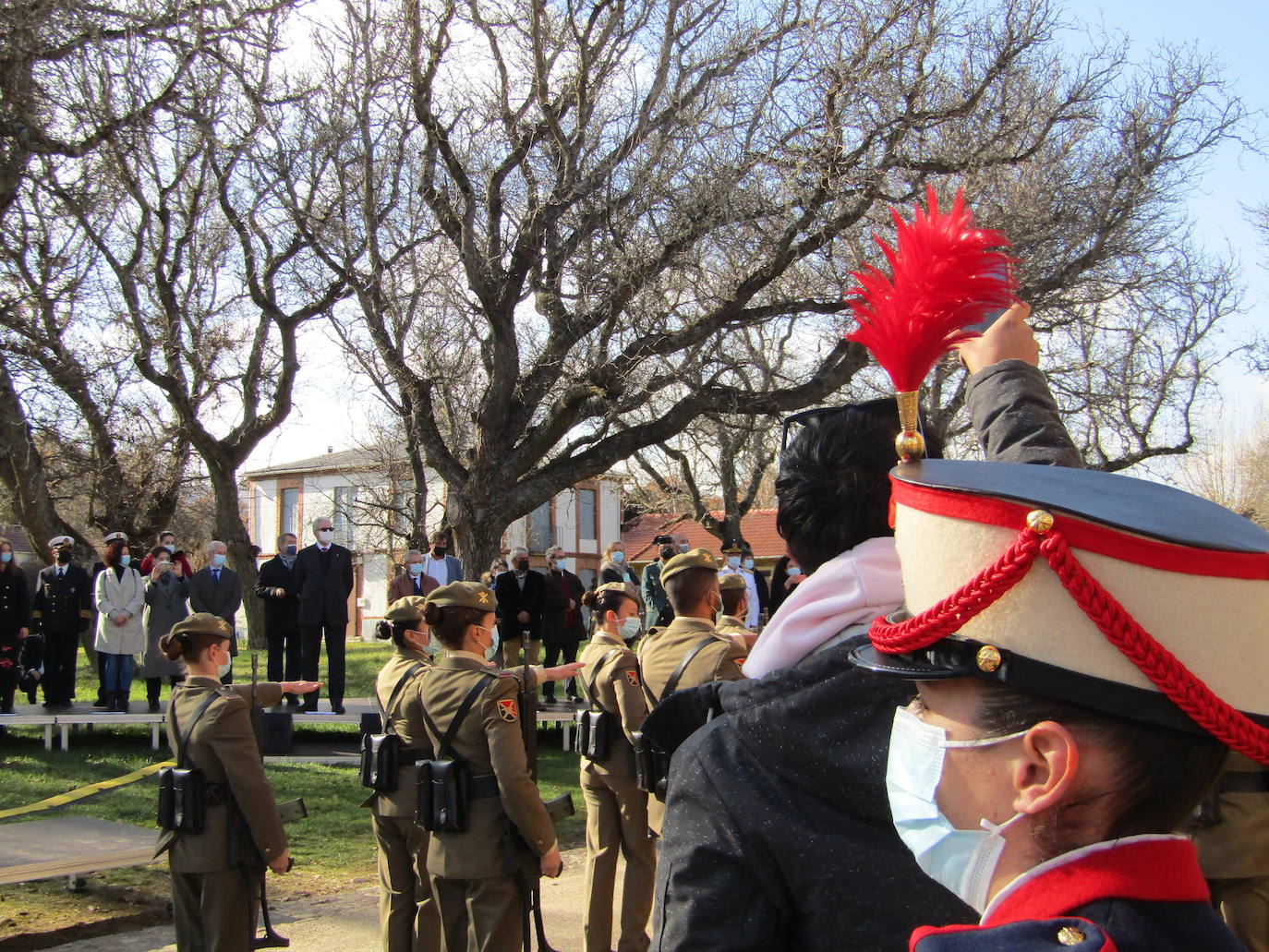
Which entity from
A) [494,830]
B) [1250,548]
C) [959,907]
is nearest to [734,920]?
[959,907]

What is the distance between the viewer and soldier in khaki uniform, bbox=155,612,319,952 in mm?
5398

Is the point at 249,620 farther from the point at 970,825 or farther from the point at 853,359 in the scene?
the point at 970,825

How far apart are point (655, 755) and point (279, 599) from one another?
8.34m

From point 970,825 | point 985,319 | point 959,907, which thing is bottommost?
point 959,907

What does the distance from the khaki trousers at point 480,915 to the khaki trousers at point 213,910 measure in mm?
937

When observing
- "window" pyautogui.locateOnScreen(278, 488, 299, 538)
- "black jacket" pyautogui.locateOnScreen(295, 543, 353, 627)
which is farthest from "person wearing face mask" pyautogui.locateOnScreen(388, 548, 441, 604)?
"window" pyautogui.locateOnScreen(278, 488, 299, 538)

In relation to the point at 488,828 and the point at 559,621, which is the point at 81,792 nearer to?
the point at 488,828

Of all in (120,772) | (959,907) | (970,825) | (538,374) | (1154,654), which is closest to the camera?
(1154,654)

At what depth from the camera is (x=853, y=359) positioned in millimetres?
15164

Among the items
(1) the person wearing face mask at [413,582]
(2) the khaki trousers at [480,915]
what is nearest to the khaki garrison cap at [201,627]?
(2) the khaki trousers at [480,915]

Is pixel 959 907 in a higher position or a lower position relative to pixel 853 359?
lower

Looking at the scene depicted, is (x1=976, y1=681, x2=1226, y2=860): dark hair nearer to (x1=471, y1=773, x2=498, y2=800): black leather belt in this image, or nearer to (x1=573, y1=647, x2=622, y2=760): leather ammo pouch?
(x1=471, y1=773, x2=498, y2=800): black leather belt

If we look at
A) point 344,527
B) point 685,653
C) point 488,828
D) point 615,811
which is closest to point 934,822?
point 488,828

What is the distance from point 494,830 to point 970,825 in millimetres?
4388
